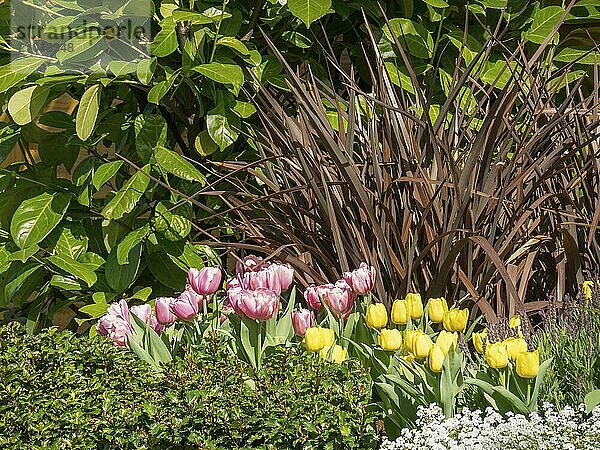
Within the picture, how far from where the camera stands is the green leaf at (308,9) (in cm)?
237

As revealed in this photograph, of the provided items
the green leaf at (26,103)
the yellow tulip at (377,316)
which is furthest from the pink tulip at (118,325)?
the green leaf at (26,103)

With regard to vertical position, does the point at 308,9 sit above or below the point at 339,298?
above

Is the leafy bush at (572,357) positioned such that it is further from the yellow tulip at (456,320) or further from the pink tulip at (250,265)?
the pink tulip at (250,265)

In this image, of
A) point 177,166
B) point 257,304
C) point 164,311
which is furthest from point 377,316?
point 177,166

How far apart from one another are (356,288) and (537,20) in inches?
58.8

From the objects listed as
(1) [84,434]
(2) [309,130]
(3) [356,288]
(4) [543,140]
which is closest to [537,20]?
(4) [543,140]

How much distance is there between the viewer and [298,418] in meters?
1.48

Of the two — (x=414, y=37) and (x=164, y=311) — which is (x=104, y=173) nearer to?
(x=164, y=311)

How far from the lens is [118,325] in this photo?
1.85 meters

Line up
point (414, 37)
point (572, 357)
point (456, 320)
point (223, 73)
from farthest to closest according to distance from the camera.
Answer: point (414, 37) → point (223, 73) → point (456, 320) → point (572, 357)

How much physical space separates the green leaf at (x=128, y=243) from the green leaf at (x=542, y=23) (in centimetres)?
146

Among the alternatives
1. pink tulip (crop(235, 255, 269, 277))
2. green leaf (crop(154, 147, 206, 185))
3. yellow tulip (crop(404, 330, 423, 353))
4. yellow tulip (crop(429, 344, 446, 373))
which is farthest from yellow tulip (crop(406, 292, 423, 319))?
green leaf (crop(154, 147, 206, 185))

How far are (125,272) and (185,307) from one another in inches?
28.0

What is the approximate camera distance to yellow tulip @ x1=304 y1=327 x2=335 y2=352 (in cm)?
169
